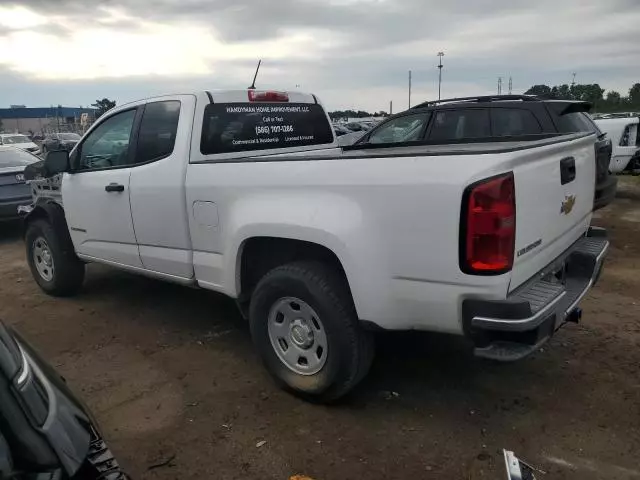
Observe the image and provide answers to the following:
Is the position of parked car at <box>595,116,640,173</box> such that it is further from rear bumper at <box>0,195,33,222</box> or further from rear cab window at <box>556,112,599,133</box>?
rear bumper at <box>0,195,33,222</box>

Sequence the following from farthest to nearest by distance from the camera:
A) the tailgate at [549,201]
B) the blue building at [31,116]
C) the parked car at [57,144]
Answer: the blue building at [31,116] < the parked car at [57,144] < the tailgate at [549,201]

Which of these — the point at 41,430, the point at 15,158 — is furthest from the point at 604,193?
the point at 15,158

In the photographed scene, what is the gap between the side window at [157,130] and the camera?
4191 millimetres

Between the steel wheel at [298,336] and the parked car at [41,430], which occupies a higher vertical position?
the parked car at [41,430]

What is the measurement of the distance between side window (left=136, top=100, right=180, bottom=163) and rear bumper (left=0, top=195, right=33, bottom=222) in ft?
17.3

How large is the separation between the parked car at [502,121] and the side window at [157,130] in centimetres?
284

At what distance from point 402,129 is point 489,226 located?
577 cm

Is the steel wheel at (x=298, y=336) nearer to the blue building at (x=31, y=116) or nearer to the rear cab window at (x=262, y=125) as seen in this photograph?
the rear cab window at (x=262, y=125)

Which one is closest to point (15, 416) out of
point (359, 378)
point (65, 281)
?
point (359, 378)

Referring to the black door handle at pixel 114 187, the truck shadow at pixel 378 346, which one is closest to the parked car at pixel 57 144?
the truck shadow at pixel 378 346

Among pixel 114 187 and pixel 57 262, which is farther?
pixel 57 262

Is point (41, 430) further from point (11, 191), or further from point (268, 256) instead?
point (11, 191)

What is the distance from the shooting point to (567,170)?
10.6 ft

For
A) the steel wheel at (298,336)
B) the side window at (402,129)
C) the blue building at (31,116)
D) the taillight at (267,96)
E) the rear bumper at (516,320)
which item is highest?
the blue building at (31,116)
